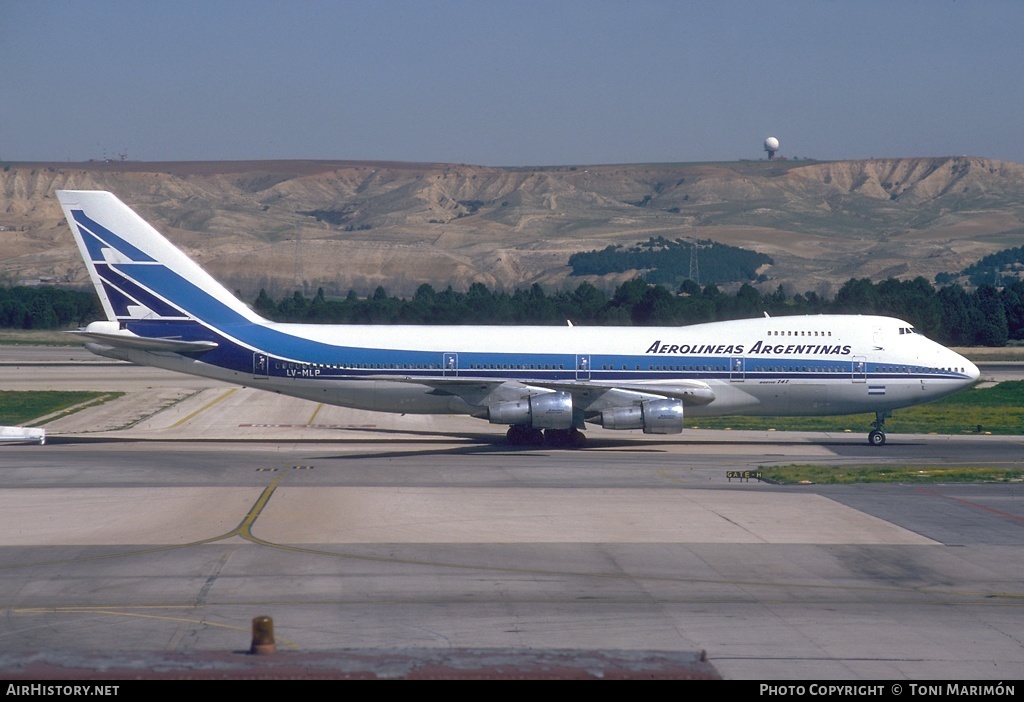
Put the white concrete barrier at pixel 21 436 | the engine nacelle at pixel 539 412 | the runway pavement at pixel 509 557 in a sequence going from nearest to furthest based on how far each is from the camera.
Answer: the runway pavement at pixel 509 557
the white concrete barrier at pixel 21 436
the engine nacelle at pixel 539 412

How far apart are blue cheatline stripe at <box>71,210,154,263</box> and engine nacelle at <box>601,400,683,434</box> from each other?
65.4 ft

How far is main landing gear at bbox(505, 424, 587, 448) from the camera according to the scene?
148 ft

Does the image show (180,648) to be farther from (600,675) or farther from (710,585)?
(710,585)

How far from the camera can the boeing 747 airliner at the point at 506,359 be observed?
43250mm

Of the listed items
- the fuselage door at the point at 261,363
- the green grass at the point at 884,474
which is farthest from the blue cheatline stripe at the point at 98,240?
the green grass at the point at 884,474

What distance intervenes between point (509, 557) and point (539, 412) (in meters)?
19.3

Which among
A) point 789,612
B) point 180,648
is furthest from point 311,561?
point 789,612

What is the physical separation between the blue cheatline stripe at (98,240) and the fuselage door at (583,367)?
18.1 meters

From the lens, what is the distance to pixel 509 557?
922 inches

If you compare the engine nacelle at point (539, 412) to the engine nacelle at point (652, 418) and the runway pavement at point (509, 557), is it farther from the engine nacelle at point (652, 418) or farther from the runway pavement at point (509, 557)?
the engine nacelle at point (652, 418)

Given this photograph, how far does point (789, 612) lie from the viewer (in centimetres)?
1905

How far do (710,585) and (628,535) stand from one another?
4.96m

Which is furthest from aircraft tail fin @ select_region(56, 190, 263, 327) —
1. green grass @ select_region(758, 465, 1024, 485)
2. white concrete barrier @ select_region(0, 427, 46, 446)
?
green grass @ select_region(758, 465, 1024, 485)

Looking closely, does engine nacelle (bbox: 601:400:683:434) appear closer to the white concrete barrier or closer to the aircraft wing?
the aircraft wing
